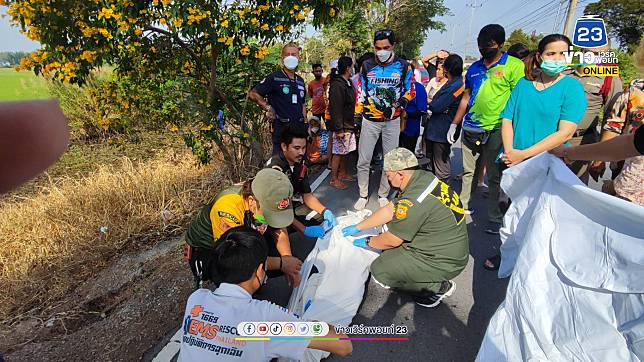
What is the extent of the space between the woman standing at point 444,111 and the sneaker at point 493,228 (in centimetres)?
104

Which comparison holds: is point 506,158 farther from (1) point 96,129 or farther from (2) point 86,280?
(1) point 96,129

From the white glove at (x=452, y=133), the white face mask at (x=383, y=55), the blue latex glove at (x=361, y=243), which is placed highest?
the white face mask at (x=383, y=55)

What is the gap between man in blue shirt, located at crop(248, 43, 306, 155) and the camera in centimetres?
439

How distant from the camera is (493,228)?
363cm

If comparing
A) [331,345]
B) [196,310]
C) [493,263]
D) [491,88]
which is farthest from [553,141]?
[196,310]

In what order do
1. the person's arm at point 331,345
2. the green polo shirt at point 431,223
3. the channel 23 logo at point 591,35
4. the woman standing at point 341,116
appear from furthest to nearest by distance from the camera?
the woman standing at point 341,116
the channel 23 logo at point 591,35
the green polo shirt at point 431,223
the person's arm at point 331,345

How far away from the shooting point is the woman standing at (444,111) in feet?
14.1

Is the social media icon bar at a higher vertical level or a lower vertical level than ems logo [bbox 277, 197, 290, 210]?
lower

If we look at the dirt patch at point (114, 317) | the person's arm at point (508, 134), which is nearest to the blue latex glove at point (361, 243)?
the dirt patch at point (114, 317)

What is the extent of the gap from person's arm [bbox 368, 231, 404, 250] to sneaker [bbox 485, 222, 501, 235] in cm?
146

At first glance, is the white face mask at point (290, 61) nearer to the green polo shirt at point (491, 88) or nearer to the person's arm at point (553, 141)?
the green polo shirt at point (491, 88)

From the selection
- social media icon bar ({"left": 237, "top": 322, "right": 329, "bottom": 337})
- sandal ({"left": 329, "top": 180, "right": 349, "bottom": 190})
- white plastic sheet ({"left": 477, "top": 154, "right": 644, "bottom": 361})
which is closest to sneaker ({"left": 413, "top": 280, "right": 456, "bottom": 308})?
white plastic sheet ({"left": 477, "top": 154, "right": 644, "bottom": 361})

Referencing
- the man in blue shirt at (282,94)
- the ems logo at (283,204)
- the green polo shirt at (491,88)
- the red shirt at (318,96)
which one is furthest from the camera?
the red shirt at (318,96)

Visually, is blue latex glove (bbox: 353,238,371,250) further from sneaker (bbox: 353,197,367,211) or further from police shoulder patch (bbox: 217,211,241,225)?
sneaker (bbox: 353,197,367,211)
